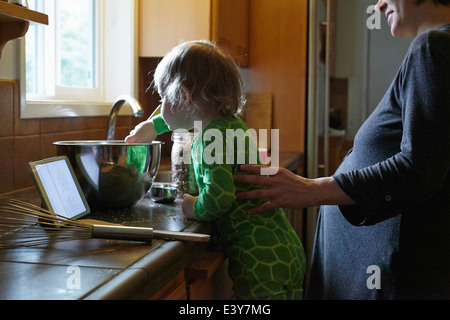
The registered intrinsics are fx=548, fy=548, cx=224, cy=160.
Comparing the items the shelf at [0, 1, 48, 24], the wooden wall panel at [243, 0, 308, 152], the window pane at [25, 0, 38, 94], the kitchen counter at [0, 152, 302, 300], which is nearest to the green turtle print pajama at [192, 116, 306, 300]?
the kitchen counter at [0, 152, 302, 300]

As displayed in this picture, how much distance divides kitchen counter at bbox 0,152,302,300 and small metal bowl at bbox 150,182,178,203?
0.24m

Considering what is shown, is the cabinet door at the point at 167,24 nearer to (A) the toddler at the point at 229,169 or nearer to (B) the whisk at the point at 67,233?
(A) the toddler at the point at 229,169

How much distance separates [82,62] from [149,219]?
4.29 feet

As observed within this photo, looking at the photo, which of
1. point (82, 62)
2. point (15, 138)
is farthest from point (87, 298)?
point (82, 62)

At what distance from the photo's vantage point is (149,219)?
3.88 ft

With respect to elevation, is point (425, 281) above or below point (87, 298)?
below

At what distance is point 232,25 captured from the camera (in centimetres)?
265

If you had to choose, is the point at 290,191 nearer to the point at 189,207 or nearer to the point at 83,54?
the point at 189,207

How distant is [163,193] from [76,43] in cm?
113

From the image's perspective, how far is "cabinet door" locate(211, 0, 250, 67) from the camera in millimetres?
2365

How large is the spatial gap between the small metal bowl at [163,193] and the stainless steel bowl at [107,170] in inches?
3.4

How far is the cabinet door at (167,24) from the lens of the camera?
2346mm
